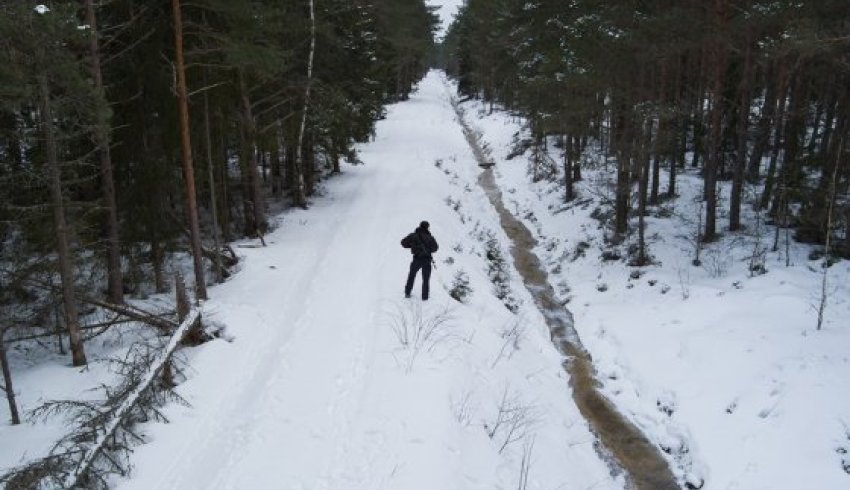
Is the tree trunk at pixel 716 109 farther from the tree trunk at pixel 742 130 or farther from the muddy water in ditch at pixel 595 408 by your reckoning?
the muddy water in ditch at pixel 595 408

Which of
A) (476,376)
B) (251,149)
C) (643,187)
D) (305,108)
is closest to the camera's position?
(476,376)

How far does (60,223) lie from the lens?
447 inches

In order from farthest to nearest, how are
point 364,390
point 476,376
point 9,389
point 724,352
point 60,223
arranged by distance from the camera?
point 724,352 < point 60,223 < point 476,376 < point 9,389 < point 364,390

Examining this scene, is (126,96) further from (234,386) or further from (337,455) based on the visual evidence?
(337,455)

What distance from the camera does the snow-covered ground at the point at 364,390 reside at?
7953mm

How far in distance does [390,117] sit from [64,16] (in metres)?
47.4

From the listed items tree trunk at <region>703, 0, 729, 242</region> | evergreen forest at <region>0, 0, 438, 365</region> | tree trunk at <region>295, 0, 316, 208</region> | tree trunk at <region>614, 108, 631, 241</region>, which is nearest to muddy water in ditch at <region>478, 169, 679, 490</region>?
tree trunk at <region>614, 108, 631, 241</region>

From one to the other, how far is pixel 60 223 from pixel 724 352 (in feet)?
45.1

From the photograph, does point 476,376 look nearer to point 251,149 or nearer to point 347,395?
point 347,395

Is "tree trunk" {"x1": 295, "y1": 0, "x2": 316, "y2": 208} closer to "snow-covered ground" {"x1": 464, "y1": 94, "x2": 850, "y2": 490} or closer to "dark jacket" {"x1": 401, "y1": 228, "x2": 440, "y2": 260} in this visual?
"snow-covered ground" {"x1": 464, "y1": 94, "x2": 850, "y2": 490}

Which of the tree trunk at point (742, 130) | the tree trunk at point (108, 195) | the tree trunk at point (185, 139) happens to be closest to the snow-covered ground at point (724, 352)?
the tree trunk at point (742, 130)

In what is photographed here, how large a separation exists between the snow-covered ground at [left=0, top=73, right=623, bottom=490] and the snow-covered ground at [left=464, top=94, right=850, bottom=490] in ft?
5.36

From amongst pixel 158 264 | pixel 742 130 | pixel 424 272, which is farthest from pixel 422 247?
pixel 742 130

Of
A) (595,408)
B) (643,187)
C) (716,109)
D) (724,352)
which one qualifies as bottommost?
(595,408)
